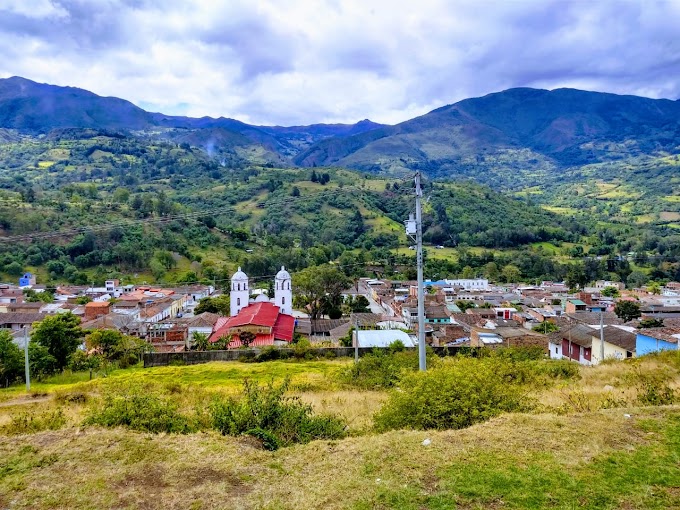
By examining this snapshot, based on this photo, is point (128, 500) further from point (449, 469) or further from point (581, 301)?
point (581, 301)

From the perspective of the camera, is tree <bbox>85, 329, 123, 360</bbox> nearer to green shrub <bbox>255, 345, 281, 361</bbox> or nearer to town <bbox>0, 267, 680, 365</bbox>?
town <bbox>0, 267, 680, 365</bbox>

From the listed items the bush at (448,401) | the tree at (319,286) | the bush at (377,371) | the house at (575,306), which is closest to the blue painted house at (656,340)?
the bush at (377,371)

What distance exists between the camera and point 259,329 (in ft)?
112

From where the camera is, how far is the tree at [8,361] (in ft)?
74.1

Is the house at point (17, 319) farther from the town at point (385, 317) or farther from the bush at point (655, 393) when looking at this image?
the bush at point (655, 393)

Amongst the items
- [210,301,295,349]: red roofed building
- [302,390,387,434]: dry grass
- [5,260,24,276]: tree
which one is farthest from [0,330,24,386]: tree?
[5,260,24,276]: tree

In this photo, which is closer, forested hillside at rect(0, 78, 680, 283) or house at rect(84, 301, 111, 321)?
house at rect(84, 301, 111, 321)

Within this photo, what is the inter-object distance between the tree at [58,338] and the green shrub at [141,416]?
20345mm

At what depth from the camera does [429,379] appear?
8.76 metres

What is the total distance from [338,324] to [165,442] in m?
34.6

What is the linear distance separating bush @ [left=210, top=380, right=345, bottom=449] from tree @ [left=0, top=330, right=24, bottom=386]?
19.4 m

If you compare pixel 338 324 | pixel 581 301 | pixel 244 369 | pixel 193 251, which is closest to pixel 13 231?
pixel 193 251

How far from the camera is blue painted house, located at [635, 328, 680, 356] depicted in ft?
67.5

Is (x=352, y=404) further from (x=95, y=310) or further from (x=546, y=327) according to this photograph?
(x=95, y=310)
